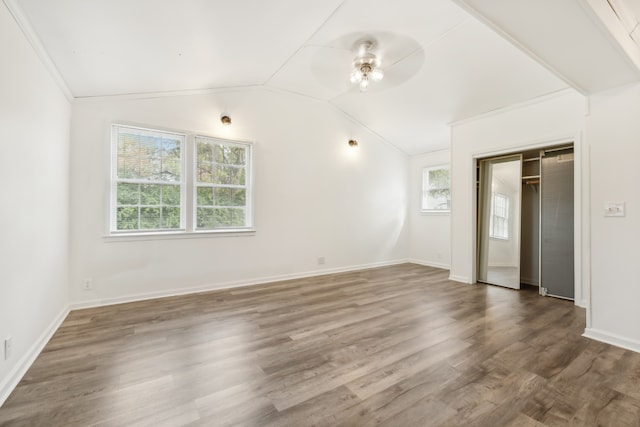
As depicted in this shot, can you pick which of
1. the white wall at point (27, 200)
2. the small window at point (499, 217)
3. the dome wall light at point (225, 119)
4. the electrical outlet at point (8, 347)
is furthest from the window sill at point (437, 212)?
the electrical outlet at point (8, 347)

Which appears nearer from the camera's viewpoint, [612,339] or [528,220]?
[612,339]

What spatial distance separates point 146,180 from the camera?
3.61 metres

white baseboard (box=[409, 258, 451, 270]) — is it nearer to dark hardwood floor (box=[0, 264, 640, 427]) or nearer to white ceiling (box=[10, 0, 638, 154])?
dark hardwood floor (box=[0, 264, 640, 427])


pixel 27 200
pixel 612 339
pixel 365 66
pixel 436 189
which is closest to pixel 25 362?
pixel 27 200

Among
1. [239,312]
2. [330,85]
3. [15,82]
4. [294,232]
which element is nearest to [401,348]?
[239,312]

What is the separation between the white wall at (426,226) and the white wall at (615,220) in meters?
3.02

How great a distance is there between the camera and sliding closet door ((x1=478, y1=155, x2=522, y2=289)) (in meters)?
4.23

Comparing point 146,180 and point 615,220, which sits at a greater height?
point 146,180

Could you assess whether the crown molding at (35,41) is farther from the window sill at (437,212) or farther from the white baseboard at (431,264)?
the white baseboard at (431,264)

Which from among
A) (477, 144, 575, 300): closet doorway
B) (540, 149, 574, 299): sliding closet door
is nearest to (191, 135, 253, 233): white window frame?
(477, 144, 575, 300): closet doorway

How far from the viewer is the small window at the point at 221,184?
3994 millimetres

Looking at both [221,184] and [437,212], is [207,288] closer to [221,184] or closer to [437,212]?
[221,184]

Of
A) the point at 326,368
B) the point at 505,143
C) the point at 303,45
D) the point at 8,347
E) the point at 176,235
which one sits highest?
the point at 303,45

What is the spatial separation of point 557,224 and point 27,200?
554cm
